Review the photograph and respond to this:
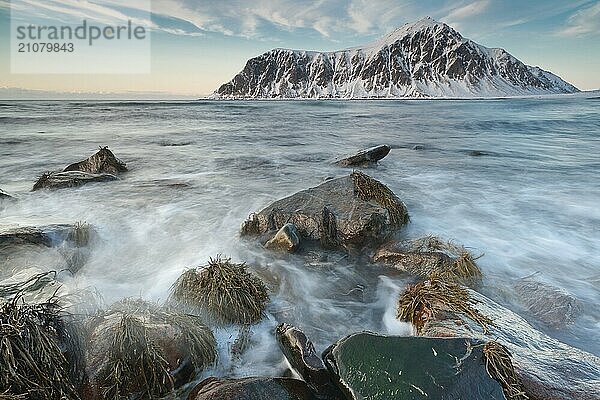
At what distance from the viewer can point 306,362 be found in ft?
12.4

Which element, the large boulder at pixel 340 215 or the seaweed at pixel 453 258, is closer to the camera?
the seaweed at pixel 453 258

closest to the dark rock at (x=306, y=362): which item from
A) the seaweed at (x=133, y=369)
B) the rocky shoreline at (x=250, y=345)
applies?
the rocky shoreline at (x=250, y=345)

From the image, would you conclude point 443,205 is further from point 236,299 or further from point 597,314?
point 236,299

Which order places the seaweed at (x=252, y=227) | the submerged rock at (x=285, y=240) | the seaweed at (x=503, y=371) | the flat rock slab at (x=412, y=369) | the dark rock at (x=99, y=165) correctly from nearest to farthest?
the flat rock slab at (x=412, y=369) → the seaweed at (x=503, y=371) → the submerged rock at (x=285, y=240) → the seaweed at (x=252, y=227) → the dark rock at (x=99, y=165)

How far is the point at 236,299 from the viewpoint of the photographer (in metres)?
4.98

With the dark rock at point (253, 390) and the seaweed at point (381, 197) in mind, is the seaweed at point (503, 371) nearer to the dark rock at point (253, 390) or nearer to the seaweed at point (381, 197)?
the dark rock at point (253, 390)

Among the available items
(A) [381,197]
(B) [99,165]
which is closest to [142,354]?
(A) [381,197]

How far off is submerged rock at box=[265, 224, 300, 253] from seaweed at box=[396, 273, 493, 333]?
2284 millimetres

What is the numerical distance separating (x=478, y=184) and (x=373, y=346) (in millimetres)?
11309

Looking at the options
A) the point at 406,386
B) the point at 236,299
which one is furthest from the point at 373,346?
the point at 236,299

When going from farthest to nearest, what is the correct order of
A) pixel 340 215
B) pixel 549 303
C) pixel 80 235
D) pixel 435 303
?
pixel 340 215 → pixel 80 235 → pixel 549 303 → pixel 435 303

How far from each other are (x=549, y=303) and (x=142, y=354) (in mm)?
5172

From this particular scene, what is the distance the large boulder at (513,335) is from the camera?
3.40 meters

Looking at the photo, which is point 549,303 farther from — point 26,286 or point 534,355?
point 26,286
